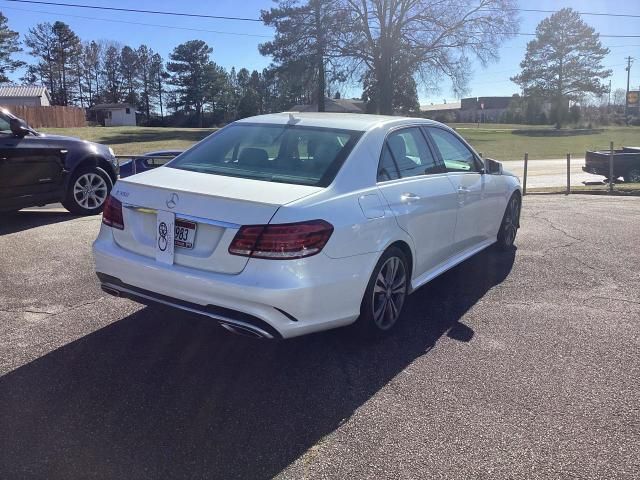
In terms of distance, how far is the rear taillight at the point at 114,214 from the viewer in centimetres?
407

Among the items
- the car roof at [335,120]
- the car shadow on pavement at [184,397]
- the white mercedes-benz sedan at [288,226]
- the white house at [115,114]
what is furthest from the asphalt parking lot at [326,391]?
the white house at [115,114]

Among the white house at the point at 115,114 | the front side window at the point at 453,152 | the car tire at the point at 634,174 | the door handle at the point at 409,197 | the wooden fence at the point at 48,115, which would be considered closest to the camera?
the door handle at the point at 409,197

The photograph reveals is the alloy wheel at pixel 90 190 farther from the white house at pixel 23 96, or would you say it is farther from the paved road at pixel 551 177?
the white house at pixel 23 96

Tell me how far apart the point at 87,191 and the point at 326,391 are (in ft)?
20.1

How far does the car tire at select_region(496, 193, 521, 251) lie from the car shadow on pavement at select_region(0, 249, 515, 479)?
8.07 ft

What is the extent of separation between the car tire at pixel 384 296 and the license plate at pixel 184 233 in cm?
119

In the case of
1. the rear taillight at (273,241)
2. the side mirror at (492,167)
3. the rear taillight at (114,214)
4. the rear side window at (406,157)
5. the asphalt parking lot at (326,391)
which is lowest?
the asphalt parking lot at (326,391)

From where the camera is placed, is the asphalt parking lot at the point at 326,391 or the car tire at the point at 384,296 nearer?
the asphalt parking lot at the point at 326,391

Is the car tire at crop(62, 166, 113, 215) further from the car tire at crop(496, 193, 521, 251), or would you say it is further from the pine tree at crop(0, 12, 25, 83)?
the pine tree at crop(0, 12, 25, 83)

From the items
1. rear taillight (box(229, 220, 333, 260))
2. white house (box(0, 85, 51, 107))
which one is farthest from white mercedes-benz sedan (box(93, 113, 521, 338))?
white house (box(0, 85, 51, 107))

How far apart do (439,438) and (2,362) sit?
2.72 meters

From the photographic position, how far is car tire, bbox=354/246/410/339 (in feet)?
13.5

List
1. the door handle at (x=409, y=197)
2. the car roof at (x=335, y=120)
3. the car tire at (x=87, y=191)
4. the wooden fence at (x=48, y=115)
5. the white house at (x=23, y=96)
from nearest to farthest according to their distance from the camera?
1. the door handle at (x=409, y=197)
2. the car roof at (x=335, y=120)
3. the car tire at (x=87, y=191)
4. the wooden fence at (x=48, y=115)
5. the white house at (x=23, y=96)

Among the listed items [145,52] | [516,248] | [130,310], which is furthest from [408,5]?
[145,52]
